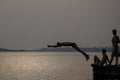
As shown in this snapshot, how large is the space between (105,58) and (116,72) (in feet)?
4.91

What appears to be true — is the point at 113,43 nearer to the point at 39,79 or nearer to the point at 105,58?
the point at 105,58

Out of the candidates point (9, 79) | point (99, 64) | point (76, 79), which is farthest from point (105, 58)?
point (9, 79)

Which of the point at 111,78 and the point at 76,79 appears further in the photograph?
the point at 76,79

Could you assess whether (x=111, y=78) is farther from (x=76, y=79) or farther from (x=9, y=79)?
(x=9, y=79)

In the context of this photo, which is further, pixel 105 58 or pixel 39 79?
pixel 39 79

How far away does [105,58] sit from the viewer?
3188cm

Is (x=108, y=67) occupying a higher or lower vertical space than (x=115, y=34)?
lower

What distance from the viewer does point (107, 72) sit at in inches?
1231

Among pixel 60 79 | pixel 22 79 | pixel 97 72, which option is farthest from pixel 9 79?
pixel 97 72

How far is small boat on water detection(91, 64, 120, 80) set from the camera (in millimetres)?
30984

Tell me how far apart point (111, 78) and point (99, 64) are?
1328mm

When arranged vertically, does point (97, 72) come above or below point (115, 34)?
below

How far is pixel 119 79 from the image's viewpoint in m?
31.1

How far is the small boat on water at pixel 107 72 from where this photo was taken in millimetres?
30984
